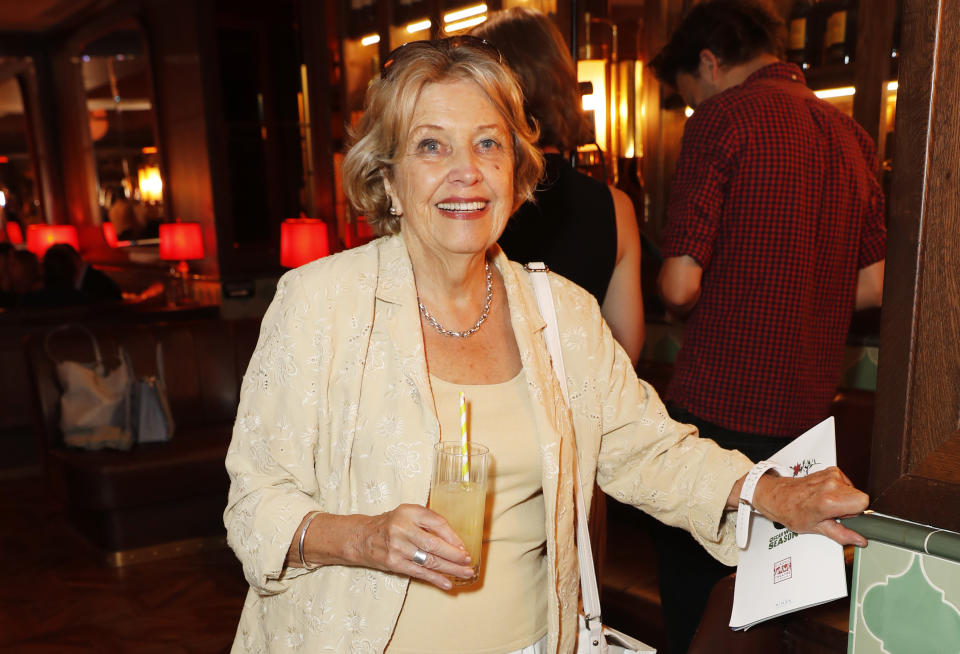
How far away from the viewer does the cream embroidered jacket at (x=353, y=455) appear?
51.8 inches

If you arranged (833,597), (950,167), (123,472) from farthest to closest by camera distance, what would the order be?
(123,472)
(833,597)
(950,167)

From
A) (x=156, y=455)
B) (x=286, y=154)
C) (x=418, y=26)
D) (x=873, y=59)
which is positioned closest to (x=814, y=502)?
(x=873, y=59)

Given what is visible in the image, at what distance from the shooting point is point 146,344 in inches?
178

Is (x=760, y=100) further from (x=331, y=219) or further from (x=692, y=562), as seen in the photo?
(x=331, y=219)

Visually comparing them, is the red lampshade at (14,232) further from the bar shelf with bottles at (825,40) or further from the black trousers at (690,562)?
the black trousers at (690,562)

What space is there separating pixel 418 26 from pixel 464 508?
5.17 meters

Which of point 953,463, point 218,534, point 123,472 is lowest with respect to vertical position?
point 218,534

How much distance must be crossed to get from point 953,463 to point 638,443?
613 mm

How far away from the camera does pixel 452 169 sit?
4.59 ft

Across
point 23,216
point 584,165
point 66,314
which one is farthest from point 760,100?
point 23,216

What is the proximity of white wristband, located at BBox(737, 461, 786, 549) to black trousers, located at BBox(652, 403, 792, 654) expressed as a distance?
726 mm

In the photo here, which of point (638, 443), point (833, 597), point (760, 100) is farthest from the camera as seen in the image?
point (760, 100)

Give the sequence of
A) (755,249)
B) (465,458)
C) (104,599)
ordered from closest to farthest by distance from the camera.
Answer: (465,458) → (755,249) → (104,599)

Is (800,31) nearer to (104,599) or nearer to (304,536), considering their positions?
(304,536)
